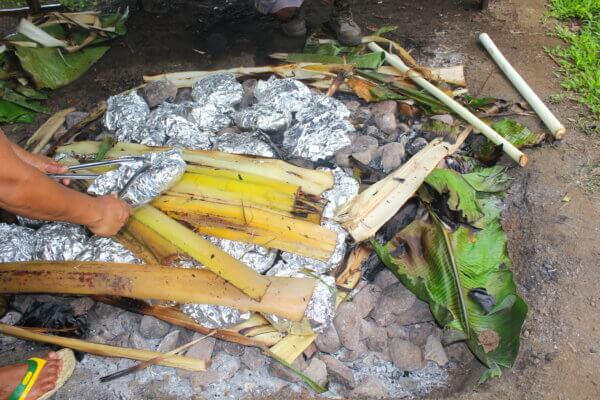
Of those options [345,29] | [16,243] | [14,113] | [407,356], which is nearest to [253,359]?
[407,356]

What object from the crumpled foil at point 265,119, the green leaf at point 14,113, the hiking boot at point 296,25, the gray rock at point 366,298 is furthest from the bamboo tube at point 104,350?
the hiking boot at point 296,25

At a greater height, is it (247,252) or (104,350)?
(247,252)

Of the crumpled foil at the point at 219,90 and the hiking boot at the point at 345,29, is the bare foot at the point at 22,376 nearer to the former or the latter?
the crumpled foil at the point at 219,90

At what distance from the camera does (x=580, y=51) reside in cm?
388

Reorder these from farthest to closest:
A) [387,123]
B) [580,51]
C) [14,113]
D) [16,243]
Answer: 1. [580,51]
2. [14,113]
3. [387,123]
4. [16,243]

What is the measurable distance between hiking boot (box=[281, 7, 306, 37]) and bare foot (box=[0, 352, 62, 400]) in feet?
9.82

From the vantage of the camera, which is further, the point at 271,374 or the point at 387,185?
the point at 387,185

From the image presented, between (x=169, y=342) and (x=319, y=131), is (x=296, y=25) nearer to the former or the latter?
(x=319, y=131)

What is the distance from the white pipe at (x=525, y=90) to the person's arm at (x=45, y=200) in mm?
2652

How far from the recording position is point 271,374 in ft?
7.79

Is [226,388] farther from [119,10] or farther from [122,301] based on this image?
[119,10]

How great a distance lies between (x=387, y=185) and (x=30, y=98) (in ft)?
9.53

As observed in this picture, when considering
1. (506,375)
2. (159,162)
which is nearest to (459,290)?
(506,375)

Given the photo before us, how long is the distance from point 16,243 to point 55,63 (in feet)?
6.31
